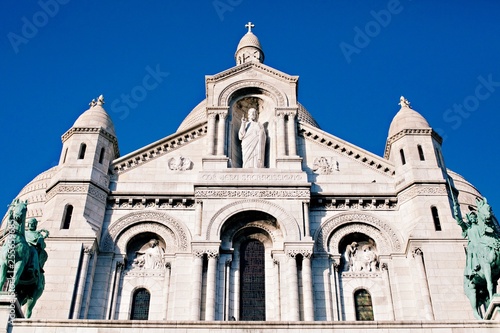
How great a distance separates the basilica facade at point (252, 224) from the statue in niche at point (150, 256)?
0.05 m

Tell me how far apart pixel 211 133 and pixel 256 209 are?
15.5 ft

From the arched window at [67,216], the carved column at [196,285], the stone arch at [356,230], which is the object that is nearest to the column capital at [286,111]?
the stone arch at [356,230]

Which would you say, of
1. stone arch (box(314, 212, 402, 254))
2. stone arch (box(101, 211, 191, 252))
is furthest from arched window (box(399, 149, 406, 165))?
stone arch (box(101, 211, 191, 252))

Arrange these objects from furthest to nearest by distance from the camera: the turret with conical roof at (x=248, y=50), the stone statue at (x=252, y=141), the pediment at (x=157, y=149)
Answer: the turret with conical roof at (x=248, y=50) < the stone statue at (x=252, y=141) < the pediment at (x=157, y=149)

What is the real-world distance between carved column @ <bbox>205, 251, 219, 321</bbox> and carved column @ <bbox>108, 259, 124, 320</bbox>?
3.52 meters

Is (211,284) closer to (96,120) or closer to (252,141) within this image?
(252,141)

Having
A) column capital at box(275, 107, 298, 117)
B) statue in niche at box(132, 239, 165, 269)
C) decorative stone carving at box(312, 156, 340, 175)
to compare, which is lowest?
statue in niche at box(132, 239, 165, 269)

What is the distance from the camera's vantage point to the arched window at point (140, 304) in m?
26.3

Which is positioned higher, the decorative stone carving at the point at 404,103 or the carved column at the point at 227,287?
the decorative stone carving at the point at 404,103

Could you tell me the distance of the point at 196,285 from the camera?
25.6 meters

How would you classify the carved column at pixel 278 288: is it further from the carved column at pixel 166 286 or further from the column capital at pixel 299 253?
the carved column at pixel 166 286

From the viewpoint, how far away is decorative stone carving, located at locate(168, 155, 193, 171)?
A: 30.2m

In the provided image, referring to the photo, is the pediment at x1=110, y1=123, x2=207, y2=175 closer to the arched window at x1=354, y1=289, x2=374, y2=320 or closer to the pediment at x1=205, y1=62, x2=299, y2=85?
the pediment at x1=205, y1=62, x2=299, y2=85

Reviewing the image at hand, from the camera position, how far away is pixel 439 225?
27.4 metres
